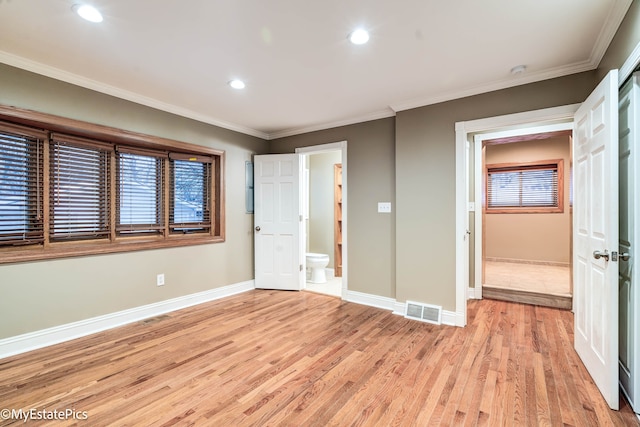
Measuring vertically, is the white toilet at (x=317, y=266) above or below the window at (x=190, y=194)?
below

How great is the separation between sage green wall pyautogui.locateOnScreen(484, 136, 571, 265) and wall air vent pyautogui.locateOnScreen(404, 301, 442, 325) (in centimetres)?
289

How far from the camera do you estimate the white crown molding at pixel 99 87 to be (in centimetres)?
236

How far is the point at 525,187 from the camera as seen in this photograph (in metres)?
5.97

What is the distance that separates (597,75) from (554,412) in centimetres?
257

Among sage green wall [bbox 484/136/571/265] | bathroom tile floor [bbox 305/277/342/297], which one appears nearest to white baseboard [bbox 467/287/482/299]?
sage green wall [bbox 484/136/571/265]

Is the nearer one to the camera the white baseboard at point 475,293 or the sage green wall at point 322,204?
the white baseboard at point 475,293

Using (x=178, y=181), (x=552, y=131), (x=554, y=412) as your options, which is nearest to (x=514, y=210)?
(x=552, y=131)

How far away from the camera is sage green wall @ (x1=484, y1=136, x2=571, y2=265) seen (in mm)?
5576

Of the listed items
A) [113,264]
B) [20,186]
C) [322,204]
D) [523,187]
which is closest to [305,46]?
[20,186]

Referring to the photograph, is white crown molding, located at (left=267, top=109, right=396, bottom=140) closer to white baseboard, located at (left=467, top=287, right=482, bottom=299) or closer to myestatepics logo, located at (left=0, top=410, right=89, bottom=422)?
white baseboard, located at (left=467, top=287, right=482, bottom=299)

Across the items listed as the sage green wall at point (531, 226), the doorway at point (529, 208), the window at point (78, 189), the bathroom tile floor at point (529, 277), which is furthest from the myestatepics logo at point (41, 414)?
the sage green wall at point (531, 226)

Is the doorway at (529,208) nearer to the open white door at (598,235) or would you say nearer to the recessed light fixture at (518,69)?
the open white door at (598,235)

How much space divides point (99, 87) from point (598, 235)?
4.38m

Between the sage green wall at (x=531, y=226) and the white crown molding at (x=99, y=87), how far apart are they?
204 inches
